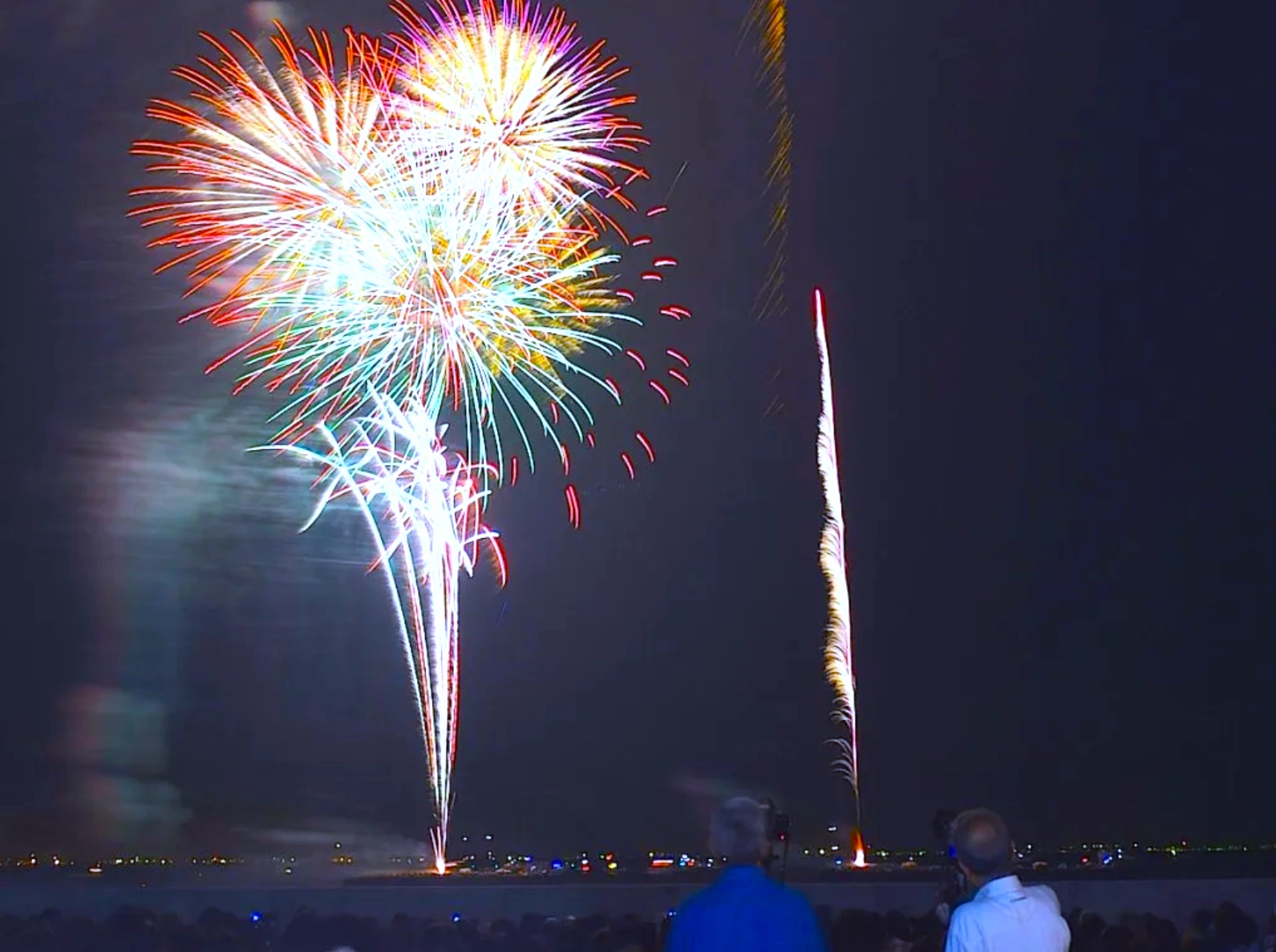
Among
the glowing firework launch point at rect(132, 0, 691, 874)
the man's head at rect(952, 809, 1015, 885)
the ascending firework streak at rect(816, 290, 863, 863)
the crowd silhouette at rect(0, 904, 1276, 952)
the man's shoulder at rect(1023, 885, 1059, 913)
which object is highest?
the glowing firework launch point at rect(132, 0, 691, 874)

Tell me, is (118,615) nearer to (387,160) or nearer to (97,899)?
(97,899)

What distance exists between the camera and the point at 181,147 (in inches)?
351

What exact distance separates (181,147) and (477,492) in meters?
2.79

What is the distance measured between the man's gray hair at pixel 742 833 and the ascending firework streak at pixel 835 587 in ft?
21.8

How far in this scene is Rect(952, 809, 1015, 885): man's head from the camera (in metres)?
2.46

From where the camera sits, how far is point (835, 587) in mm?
9188

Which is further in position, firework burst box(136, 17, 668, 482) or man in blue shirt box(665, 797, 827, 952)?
firework burst box(136, 17, 668, 482)

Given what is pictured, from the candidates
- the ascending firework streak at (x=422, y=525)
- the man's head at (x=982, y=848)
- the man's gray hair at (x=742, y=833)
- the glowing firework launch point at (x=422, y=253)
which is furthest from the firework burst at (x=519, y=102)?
the man's head at (x=982, y=848)

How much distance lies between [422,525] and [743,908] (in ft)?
20.9

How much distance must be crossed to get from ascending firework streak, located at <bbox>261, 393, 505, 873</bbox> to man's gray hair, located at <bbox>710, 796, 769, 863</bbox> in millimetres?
6204

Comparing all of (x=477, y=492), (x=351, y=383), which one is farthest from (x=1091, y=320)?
(x=351, y=383)

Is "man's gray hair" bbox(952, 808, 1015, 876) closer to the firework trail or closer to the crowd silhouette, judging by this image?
the crowd silhouette

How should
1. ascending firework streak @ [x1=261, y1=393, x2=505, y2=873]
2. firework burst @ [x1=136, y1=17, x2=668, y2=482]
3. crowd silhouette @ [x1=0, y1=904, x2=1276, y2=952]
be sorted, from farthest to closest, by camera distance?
ascending firework streak @ [x1=261, y1=393, x2=505, y2=873] < firework burst @ [x1=136, y1=17, x2=668, y2=482] < crowd silhouette @ [x1=0, y1=904, x2=1276, y2=952]

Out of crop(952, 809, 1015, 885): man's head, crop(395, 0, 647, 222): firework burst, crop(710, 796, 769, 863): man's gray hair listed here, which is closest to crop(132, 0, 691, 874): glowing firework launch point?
crop(395, 0, 647, 222): firework burst
